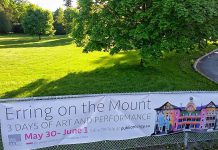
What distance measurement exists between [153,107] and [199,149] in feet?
6.58

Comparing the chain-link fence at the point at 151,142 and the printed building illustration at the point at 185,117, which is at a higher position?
the printed building illustration at the point at 185,117

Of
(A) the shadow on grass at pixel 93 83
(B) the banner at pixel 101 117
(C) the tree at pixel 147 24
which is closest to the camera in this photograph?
(B) the banner at pixel 101 117

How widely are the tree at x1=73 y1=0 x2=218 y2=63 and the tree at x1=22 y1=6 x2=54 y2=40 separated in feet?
151

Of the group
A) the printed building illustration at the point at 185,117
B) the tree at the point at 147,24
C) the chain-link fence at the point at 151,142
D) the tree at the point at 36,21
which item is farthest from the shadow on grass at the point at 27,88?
the tree at the point at 36,21

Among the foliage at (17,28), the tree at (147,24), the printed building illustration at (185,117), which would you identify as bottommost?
the printed building illustration at (185,117)

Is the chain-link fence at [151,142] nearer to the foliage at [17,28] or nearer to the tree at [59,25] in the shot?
the tree at [59,25]

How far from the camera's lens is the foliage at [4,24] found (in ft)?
237

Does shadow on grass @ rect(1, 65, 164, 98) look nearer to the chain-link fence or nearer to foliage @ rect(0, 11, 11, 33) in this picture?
the chain-link fence

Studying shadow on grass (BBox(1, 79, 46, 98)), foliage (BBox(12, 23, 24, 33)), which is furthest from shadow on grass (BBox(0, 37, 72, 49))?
shadow on grass (BBox(1, 79, 46, 98))

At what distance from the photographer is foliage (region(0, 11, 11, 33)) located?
72.3 m

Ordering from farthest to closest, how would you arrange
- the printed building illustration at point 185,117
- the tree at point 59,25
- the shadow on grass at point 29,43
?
the tree at point 59,25, the shadow on grass at point 29,43, the printed building illustration at point 185,117

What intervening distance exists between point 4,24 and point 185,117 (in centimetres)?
7227

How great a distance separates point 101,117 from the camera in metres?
8.47

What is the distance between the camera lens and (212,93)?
9.17 meters
